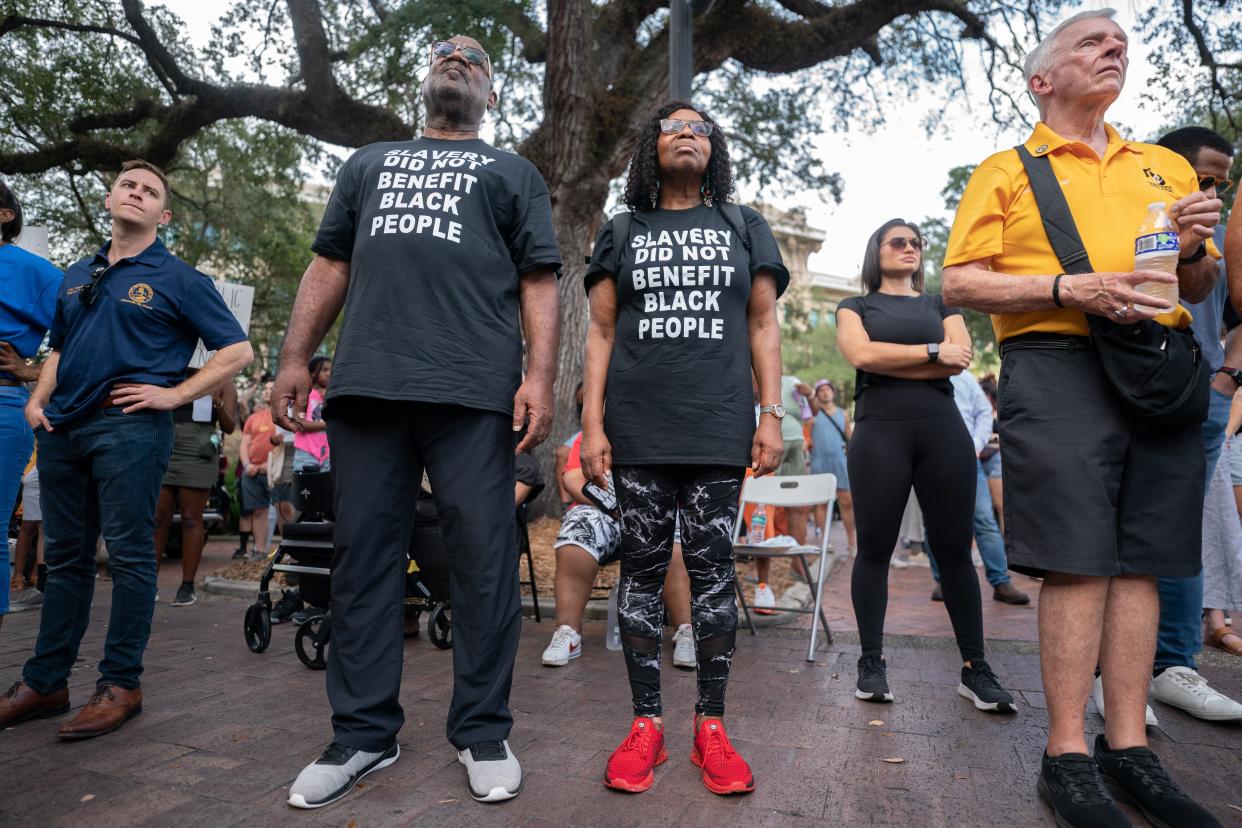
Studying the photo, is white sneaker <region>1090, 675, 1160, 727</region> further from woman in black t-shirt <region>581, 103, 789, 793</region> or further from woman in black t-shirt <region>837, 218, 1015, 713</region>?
woman in black t-shirt <region>581, 103, 789, 793</region>

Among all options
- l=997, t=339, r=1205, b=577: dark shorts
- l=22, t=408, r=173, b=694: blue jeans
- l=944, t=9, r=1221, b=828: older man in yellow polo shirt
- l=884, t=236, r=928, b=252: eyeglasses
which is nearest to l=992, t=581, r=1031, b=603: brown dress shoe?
l=884, t=236, r=928, b=252: eyeglasses

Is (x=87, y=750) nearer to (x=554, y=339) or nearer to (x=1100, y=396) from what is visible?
(x=554, y=339)

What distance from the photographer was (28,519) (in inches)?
270

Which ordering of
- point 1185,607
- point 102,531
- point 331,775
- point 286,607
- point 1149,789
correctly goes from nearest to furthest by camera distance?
point 1149,789, point 331,775, point 102,531, point 1185,607, point 286,607

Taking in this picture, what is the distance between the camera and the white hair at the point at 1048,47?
2.48 m

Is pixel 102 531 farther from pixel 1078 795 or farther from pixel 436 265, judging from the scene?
pixel 1078 795

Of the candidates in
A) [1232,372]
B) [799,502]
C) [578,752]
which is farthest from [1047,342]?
[799,502]

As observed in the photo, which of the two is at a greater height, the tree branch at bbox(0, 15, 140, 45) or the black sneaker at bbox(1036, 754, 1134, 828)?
the tree branch at bbox(0, 15, 140, 45)

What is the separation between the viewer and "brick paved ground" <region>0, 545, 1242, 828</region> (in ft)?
7.66

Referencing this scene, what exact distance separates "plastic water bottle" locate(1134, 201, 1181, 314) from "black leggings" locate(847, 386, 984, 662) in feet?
4.69

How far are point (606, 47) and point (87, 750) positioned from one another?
960cm

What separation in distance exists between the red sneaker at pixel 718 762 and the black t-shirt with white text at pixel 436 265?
118 cm

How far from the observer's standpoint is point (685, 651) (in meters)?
4.31

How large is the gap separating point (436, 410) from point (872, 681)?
7.28ft
